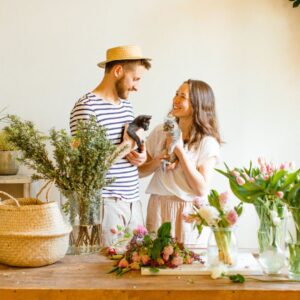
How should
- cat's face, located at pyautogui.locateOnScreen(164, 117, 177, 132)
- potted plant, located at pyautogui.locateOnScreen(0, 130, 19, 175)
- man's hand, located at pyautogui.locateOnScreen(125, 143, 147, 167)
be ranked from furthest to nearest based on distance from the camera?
potted plant, located at pyautogui.locateOnScreen(0, 130, 19, 175) < man's hand, located at pyautogui.locateOnScreen(125, 143, 147, 167) < cat's face, located at pyautogui.locateOnScreen(164, 117, 177, 132)

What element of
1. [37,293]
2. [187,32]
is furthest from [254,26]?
[37,293]

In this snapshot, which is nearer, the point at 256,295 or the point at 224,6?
the point at 256,295

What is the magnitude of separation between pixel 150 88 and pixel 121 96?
652mm

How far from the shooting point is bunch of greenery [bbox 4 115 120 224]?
1.74 metres

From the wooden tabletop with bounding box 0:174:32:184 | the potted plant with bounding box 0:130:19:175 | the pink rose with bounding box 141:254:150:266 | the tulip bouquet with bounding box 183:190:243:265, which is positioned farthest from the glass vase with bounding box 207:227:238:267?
the potted plant with bounding box 0:130:19:175

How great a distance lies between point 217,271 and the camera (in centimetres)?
159

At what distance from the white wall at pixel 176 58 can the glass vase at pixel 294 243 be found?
1.70 metres

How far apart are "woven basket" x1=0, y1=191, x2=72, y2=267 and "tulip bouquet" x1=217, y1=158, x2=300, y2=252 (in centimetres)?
60

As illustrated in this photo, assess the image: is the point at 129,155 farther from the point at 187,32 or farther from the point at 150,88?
the point at 187,32

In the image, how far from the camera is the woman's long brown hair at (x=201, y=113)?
102 inches

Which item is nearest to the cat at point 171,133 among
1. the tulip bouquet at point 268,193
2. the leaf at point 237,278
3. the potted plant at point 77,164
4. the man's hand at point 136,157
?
the man's hand at point 136,157

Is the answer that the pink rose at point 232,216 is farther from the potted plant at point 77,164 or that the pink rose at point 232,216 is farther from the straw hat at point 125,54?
the straw hat at point 125,54

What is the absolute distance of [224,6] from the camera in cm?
324

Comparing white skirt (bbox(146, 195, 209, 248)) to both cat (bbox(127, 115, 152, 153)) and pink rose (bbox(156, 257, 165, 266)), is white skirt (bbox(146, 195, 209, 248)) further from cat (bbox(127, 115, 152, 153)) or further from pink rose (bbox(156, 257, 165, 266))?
pink rose (bbox(156, 257, 165, 266))
